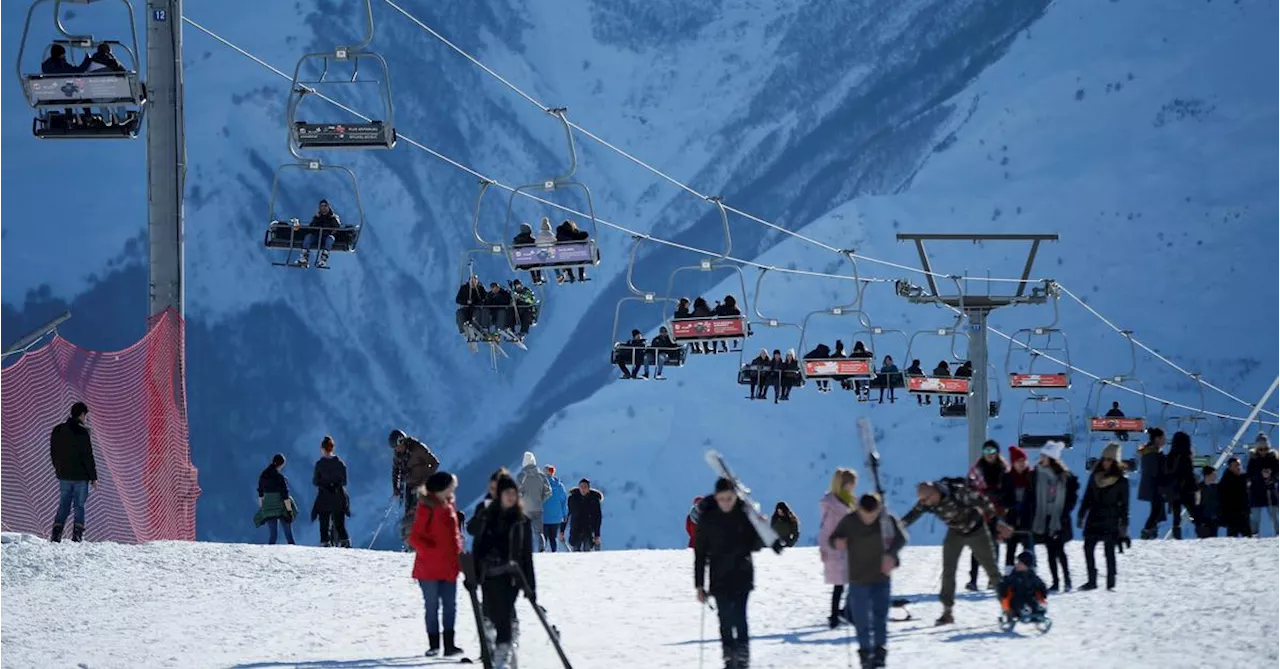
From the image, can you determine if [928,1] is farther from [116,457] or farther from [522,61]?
[116,457]

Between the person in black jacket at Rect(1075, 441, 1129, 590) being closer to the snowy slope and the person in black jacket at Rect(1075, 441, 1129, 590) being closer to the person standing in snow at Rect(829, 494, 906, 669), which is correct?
the person standing in snow at Rect(829, 494, 906, 669)

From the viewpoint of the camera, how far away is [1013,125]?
84688 mm

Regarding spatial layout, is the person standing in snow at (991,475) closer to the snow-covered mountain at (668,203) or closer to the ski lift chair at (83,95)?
the ski lift chair at (83,95)

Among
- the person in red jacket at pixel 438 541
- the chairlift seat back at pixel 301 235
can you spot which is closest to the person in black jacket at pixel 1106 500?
the person in red jacket at pixel 438 541

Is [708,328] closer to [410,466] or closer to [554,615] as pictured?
[410,466]

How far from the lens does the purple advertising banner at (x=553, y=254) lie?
72.4ft

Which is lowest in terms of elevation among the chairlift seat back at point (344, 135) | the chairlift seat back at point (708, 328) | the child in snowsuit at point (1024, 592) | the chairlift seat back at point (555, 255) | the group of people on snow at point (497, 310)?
the child in snowsuit at point (1024, 592)

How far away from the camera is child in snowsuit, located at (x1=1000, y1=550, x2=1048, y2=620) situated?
13.6 meters

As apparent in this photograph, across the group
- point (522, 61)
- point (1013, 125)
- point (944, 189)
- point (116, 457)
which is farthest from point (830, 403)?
point (116, 457)

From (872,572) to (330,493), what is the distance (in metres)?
10.3

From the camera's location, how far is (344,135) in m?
18.6

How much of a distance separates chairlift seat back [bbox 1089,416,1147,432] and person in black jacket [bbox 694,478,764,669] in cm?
2797

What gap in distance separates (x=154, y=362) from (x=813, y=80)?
236 ft

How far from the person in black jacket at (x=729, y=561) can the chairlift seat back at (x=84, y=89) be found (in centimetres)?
925
